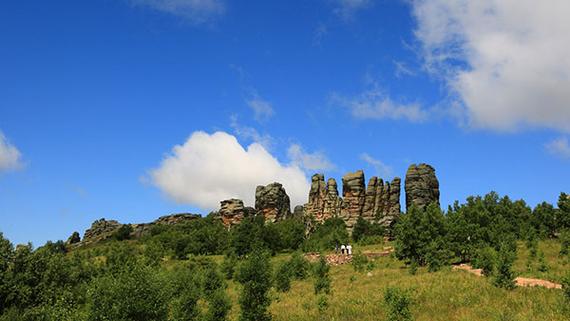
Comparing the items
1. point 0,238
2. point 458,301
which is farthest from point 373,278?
point 0,238

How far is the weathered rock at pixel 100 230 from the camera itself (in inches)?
5753

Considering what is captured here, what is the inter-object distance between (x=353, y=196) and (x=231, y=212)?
3923 centimetres

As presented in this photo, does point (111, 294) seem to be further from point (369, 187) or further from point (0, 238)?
point (369, 187)

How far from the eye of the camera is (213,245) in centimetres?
9019

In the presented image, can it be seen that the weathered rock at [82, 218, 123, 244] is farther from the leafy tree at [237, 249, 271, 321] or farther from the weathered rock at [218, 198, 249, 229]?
the leafy tree at [237, 249, 271, 321]

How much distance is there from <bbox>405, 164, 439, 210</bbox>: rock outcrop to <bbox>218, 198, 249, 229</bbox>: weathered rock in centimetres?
5170

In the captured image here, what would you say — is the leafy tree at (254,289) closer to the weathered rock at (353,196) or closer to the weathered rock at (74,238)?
the weathered rock at (353,196)

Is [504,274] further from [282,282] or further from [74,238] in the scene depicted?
[74,238]

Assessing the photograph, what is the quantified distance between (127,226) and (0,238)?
338 feet

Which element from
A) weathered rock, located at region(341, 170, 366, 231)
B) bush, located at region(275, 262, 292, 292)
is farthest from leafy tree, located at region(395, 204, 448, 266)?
weathered rock, located at region(341, 170, 366, 231)

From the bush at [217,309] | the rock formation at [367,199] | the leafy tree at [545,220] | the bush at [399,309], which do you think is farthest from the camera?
the rock formation at [367,199]

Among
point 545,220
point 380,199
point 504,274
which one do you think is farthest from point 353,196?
point 504,274

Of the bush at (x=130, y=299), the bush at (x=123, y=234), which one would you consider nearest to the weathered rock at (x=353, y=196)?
the bush at (x=123, y=234)

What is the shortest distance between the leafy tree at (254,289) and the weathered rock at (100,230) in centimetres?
13061
